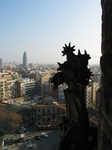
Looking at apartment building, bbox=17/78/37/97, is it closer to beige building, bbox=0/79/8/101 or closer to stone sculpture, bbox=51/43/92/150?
beige building, bbox=0/79/8/101

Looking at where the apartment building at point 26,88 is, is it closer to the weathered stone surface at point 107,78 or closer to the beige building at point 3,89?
the beige building at point 3,89

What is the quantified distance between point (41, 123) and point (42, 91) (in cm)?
2702

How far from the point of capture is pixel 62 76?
3.61 metres

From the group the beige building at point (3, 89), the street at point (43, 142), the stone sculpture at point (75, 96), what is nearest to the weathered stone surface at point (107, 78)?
the stone sculpture at point (75, 96)

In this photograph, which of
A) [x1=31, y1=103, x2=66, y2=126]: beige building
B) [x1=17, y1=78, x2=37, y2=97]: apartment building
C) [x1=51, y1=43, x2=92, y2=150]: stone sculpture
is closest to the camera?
[x1=51, y1=43, x2=92, y2=150]: stone sculpture

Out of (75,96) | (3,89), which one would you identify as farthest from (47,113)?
(75,96)

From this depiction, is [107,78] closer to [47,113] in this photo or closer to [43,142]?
[43,142]

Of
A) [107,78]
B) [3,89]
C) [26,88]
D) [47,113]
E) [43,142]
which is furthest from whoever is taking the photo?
[26,88]

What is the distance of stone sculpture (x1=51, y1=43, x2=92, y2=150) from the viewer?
3549mm

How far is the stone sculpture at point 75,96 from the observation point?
11.6 feet

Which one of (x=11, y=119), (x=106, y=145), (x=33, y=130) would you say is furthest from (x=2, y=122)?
(x=106, y=145)

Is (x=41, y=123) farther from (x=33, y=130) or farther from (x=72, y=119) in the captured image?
(x=72, y=119)

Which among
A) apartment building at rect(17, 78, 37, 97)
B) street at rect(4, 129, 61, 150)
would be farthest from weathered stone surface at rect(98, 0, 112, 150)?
apartment building at rect(17, 78, 37, 97)

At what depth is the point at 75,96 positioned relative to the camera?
3.58 metres
